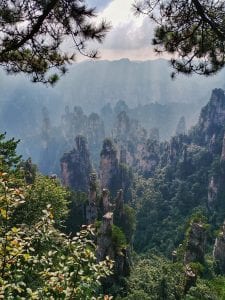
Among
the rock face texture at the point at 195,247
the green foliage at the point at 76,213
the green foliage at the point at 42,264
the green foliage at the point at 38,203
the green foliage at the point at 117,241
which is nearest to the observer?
the green foliage at the point at 42,264

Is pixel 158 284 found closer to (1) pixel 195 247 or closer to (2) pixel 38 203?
(1) pixel 195 247

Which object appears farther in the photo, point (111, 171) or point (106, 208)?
point (111, 171)

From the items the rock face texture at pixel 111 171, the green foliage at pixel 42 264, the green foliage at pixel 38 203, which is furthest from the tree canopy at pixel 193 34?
the rock face texture at pixel 111 171

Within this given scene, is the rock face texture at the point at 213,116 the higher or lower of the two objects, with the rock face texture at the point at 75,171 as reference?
higher

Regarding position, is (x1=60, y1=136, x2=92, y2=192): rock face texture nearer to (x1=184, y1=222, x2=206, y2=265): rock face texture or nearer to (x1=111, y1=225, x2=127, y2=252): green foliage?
(x1=184, y1=222, x2=206, y2=265): rock face texture

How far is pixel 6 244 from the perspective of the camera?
691 centimetres

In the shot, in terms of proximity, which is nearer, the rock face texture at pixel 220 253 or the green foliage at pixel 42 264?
the green foliage at pixel 42 264

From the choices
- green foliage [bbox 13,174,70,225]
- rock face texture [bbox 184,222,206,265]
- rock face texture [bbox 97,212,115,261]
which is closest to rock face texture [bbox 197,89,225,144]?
rock face texture [bbox 184,222,206,265]

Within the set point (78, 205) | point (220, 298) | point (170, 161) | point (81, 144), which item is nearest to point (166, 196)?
point (170, 161)

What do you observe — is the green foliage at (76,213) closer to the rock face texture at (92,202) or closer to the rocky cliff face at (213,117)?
the rock face texture at (92,202)

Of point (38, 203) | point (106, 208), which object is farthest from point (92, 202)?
point (38, 203)

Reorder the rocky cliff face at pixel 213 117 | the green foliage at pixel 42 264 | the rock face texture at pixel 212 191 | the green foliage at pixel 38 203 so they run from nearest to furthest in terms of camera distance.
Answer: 1. the green foliage at pixel 42 264
2. the green foliage at pixel 38 203
3. the rock face texture at pixel 212 191
4. the rocky cliff face at pixel 213 117

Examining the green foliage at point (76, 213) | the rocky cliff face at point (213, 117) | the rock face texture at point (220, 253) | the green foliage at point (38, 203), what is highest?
the rocky cliff face at point (213, 117)

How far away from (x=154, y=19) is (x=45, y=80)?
3.01m
